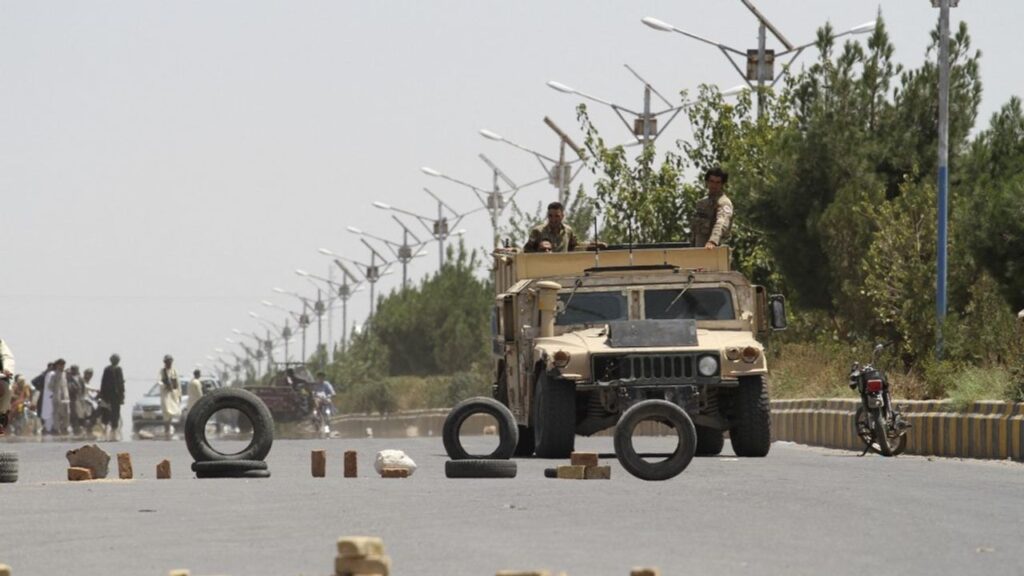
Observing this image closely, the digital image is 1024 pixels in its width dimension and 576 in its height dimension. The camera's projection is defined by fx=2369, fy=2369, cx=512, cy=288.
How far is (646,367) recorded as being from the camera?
69.4 feet

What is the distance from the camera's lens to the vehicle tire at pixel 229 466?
18500mm

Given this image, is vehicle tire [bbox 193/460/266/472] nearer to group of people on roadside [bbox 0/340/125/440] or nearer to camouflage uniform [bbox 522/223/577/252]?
camouflage uniform [bbox 522/223/577/252]

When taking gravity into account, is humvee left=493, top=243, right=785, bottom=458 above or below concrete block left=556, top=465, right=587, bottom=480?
above

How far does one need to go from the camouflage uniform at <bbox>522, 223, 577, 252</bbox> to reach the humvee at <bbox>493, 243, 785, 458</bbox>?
1.09 feet

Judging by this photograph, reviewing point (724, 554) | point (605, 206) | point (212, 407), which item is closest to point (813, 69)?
point (605, 206)

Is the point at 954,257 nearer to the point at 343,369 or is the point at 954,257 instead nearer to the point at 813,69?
the point at 813,69

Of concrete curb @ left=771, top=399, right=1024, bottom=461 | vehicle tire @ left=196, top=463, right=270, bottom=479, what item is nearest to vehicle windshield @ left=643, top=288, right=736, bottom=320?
concrete curb @ left=771, top=399, right=1024, bottom=461

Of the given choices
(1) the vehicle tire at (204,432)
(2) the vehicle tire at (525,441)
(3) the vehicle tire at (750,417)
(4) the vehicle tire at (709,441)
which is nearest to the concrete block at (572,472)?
(1) the vehicle tire at (204,432)

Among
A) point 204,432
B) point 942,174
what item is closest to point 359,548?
point 204,432

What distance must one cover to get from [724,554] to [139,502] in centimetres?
539

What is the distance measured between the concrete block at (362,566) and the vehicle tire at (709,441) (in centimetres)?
1482

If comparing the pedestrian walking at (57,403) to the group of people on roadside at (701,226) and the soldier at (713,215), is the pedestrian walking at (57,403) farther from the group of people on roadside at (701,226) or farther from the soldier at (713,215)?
the soldier at (713,215)

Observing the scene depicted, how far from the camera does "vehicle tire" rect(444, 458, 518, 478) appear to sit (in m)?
18.0

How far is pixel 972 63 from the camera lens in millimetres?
37531
